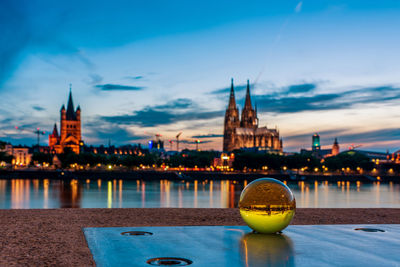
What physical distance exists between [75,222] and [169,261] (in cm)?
765

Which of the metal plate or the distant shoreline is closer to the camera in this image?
the metal plate

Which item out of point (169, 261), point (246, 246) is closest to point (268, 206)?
point (246, 246)

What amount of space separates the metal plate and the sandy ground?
22.3 inches

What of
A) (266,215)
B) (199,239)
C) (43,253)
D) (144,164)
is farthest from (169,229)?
(144,164)

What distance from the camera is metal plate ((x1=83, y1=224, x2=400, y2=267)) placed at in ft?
25.5

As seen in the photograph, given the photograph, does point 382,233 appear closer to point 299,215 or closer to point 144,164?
point 299,215

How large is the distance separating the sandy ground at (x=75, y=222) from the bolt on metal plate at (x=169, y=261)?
108cm

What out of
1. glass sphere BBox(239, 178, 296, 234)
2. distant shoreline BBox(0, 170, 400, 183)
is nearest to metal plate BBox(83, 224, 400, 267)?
glass sphere BBox(239, 178, 296, 234)

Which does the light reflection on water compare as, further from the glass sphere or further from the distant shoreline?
the distant shoreline

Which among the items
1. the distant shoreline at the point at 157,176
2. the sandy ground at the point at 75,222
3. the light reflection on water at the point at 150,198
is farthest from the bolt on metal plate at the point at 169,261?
the distant shoreline at the point at 157,176

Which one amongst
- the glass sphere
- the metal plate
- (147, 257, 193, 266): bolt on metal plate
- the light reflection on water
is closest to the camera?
(147, 257, 193, 266): bolt on metal plate

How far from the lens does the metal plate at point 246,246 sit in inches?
307

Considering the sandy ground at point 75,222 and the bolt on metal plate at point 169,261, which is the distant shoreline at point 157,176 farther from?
the bolt on metal plate at point 169,261

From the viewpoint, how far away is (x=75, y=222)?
580 inches
